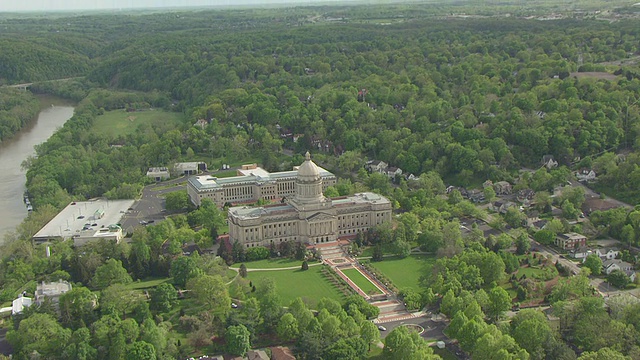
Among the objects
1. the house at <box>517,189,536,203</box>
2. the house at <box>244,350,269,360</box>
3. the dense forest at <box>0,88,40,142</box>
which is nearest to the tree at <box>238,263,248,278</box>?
the house at <box>244,350,269,360</box>

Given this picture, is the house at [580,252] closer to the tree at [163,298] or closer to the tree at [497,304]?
the tree at [497,304]

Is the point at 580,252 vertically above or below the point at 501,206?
above

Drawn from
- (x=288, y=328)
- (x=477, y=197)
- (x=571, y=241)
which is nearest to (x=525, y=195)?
(x=477, y=197)

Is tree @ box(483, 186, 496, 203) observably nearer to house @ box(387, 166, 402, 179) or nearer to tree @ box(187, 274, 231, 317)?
house @ box(387, 166, 402, 179)

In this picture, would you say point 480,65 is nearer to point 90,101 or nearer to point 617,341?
point 90,101

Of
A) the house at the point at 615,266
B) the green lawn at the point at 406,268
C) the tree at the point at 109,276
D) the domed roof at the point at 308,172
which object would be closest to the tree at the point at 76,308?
the tree at the point at 109,276

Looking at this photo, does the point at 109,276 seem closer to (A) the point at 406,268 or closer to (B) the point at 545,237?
(A) the point at 406,268
